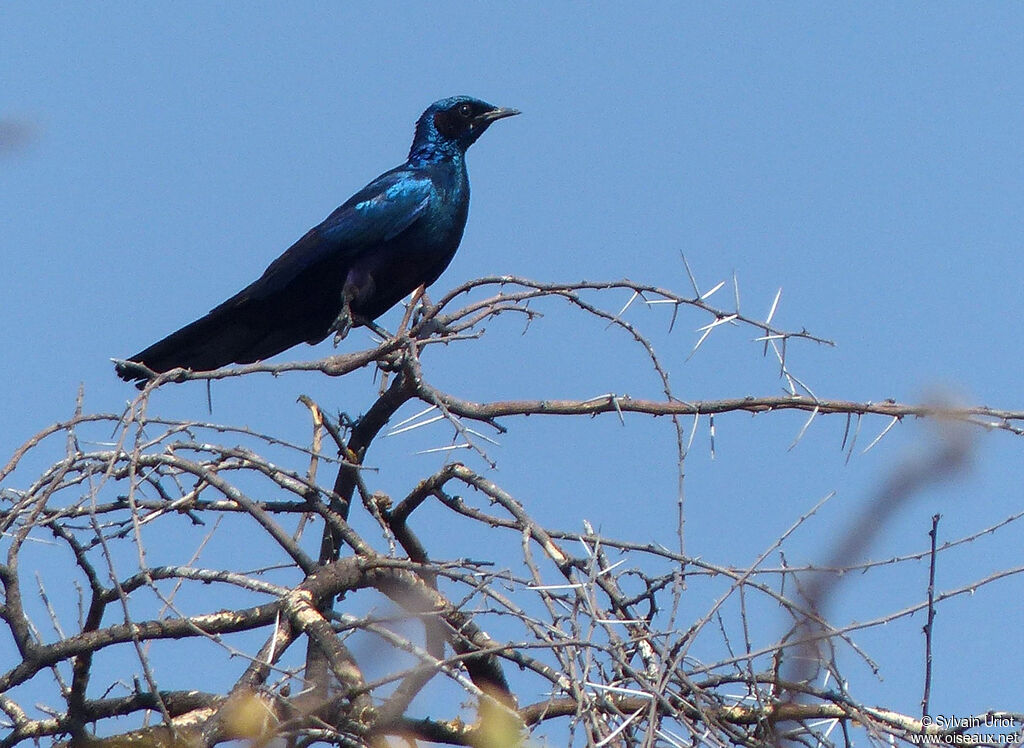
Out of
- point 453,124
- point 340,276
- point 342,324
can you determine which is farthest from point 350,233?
point 453,124

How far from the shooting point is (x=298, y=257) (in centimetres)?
595

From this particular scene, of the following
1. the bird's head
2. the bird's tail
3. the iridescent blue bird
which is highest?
the bird's head

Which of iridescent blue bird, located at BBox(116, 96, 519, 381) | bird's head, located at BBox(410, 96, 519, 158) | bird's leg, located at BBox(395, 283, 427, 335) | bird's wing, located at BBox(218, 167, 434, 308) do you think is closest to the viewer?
bird's leg, located at BBox(395, 283, 427, 335)

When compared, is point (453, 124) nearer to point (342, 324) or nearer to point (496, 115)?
point (496, 115)

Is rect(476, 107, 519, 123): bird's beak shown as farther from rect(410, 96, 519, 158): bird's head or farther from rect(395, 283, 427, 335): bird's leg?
rect(395, 283, 427, 335): bird's leg

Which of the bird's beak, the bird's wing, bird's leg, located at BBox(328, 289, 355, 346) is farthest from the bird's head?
bird's leg, located at BBox(328, 289, 355, 346)

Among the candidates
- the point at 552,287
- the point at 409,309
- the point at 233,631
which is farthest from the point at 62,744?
the point at 409,309

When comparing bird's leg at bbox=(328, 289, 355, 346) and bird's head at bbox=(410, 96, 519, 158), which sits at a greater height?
bird's head at bbox=(410, 96, 519, 158)

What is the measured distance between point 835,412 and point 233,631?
1.70 metres

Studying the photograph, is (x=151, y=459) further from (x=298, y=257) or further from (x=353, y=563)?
(x=298, y=257)

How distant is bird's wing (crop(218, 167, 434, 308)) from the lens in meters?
5.85

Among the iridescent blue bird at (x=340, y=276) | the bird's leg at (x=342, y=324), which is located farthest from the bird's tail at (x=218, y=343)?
the bird's leg at (x=342, y=324)

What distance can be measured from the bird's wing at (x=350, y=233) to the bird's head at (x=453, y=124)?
54 centimetres

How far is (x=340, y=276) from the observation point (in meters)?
6.04
